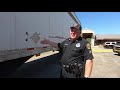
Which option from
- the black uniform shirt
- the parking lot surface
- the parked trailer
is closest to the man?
the black uniform shirt

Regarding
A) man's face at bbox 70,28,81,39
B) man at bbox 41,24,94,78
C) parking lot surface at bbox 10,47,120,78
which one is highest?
man's face at bbox 70,28,81,39

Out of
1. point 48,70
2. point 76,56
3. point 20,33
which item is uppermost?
point 20,33

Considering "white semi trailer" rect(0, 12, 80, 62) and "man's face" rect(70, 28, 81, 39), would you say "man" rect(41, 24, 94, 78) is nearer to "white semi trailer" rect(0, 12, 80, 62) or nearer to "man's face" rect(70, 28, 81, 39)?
"man's face" rect(70, 28, 81, 39)

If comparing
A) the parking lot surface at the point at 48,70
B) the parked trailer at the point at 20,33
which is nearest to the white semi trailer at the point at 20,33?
the parked trailer at the point at 20,33

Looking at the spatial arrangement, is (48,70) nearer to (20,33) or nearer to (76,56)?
(20,33)

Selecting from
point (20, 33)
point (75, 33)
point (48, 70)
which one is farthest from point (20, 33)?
point (48, 70)

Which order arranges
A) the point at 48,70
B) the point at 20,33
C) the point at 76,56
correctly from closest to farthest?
the point at 76,56 < the point at 20,33 < the point at 48,70

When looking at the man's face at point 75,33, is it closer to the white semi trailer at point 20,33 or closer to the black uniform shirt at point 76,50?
the black uniform shirt at point 76,50
